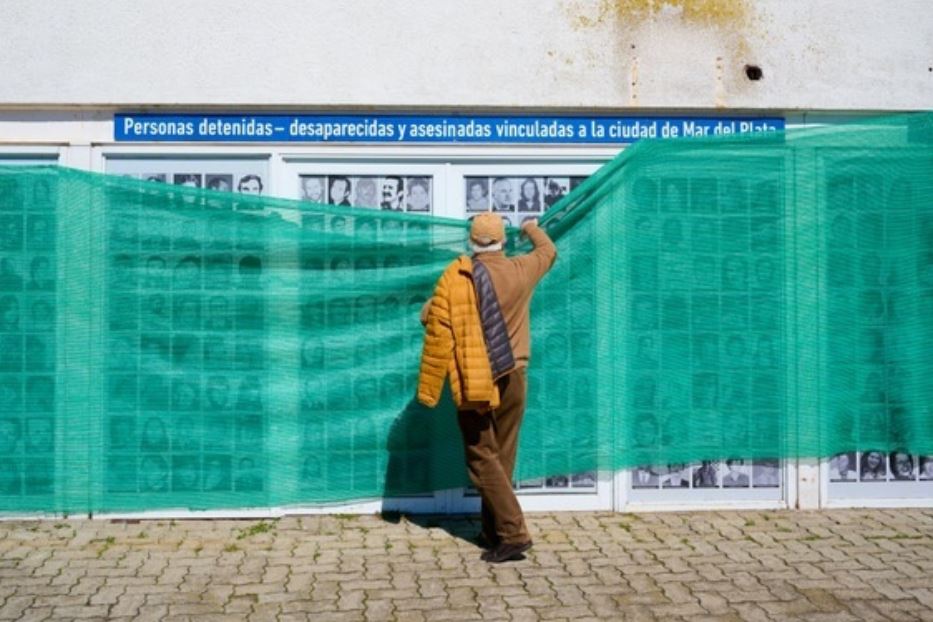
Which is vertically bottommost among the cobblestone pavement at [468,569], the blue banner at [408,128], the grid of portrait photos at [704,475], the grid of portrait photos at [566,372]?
the cobblestone pavement at [468,569]

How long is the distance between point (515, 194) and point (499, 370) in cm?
191

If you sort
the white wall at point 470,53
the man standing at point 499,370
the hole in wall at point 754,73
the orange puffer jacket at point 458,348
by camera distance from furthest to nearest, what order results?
1. the hole in wall at point 754,73
2. the white wall at point 470,53
3. the man standing at point 499,370
4. the orange puffer jacket at point 458,348

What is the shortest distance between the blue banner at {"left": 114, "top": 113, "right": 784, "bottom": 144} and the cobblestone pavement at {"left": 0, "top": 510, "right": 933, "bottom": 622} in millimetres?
2459

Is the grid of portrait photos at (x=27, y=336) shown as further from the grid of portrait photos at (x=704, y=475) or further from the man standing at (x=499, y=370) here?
the grid of portrait photos at (x=704, y=475)

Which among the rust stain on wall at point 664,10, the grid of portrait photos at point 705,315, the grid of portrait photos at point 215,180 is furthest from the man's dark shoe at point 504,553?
the rust stain on wall at point 664,10

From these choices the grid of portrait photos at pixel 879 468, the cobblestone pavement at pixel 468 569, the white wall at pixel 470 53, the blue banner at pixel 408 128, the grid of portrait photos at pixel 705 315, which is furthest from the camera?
the grid of portrait photos at pixel 879 468

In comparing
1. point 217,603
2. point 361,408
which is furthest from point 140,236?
point 217,603

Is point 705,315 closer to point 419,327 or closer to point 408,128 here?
point 419,327

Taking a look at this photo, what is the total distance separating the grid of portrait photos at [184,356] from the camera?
753cm

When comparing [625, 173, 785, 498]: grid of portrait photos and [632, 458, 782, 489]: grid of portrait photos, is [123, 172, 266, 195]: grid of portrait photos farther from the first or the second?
[632, 458, 782, 489]: grid of portrait photos

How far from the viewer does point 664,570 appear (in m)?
6.78

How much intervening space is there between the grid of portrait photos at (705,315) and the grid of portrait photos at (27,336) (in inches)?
138

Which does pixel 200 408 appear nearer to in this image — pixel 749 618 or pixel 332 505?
pixel 332 505

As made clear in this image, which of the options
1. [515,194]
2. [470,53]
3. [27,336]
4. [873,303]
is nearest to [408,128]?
[470,53]
